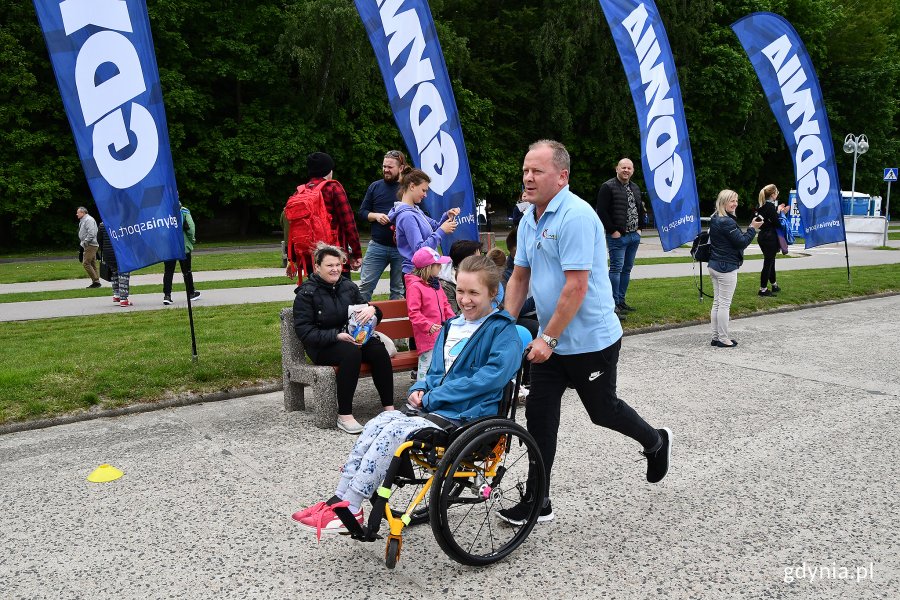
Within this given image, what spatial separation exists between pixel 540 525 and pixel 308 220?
3868mm

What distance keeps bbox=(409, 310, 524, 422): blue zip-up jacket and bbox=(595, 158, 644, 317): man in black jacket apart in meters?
6.71

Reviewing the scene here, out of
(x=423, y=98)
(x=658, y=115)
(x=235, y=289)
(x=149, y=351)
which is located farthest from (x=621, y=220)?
(x=235, y=289)

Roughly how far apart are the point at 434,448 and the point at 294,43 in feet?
95.1

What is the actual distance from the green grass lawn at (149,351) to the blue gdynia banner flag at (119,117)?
42.0 inches

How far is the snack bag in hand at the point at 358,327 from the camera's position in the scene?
223 inches

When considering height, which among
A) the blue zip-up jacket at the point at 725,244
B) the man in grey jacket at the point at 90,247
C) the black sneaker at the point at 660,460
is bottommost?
the black sneaker at the point at 660,460

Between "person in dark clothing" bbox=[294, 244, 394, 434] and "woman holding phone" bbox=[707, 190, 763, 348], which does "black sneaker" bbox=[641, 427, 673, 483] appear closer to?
"person in dark clothing" bbox=[294, 244, 394, 434]

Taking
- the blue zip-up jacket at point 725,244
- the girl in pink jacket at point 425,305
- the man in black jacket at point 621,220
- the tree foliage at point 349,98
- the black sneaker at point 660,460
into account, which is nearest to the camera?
the black sneaker at point 660,460

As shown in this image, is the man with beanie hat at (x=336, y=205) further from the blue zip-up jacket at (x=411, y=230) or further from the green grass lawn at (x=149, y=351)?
the green grass lawn at (x=149, y=351)

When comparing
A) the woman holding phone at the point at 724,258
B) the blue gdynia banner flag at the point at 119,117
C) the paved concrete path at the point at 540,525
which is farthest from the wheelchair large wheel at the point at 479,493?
the woman holding phone at the point at 724,258

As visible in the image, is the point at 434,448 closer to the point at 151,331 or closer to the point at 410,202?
the point at 410,202

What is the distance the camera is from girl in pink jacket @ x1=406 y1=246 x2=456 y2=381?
6176mm

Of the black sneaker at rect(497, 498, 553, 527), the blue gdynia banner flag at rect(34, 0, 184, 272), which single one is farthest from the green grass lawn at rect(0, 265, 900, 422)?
the black sneaker at rect(497, 498, 553, 527)
